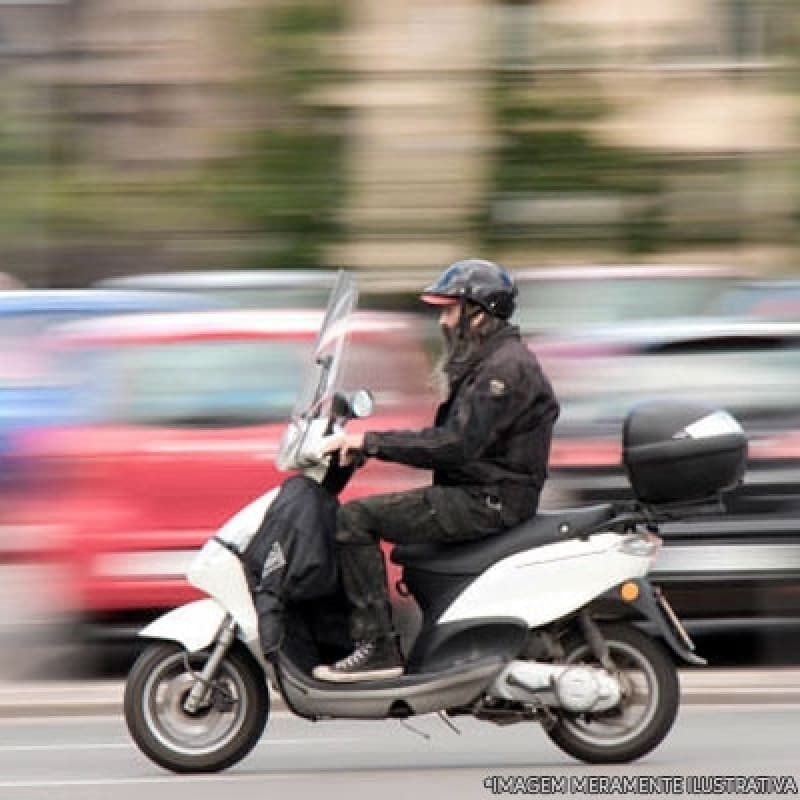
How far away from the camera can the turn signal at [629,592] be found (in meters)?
8.94

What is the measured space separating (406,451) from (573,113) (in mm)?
14755

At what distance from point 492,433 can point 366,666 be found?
86cm

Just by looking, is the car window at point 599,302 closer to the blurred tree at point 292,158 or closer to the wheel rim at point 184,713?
the blurred tree at point 292,158

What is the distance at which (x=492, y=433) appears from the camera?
352 inches

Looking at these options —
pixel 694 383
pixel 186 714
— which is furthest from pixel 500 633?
pixel 694 383

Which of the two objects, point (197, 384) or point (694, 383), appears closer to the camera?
point (197, 384)

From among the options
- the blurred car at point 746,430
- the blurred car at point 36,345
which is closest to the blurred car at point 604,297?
the blurred car at point 36,345

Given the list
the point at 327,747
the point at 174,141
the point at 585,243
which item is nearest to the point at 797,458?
the point at 327,747

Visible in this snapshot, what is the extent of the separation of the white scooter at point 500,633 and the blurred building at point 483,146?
1410 centimetres

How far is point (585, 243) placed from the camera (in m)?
23.5

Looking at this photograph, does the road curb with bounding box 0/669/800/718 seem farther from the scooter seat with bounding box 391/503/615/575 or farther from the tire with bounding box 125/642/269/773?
the scooter seat with bounding box 391/503/615/575

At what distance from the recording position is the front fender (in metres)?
8.89

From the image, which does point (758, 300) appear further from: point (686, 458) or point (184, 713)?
point (184, 713)

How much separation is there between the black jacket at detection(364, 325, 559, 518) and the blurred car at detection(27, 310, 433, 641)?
114 inches
